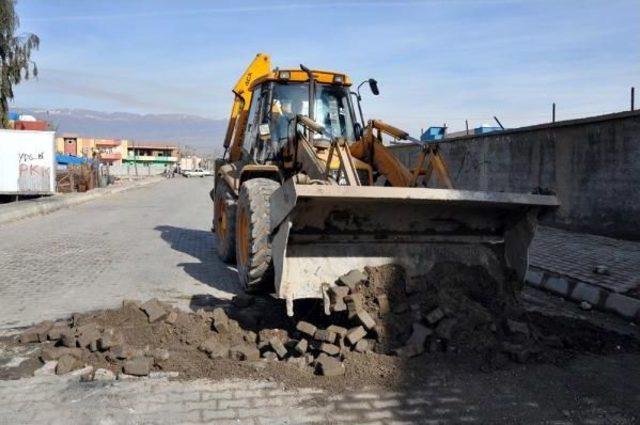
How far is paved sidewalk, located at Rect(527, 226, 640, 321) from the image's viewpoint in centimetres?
695

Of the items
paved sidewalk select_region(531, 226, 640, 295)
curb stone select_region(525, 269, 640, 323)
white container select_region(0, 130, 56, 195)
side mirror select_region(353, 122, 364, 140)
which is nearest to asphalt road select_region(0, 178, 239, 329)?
side mirror select_region(353, 122, 364, 140)

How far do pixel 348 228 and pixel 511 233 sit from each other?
5.45ft

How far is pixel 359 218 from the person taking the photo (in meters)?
5.79

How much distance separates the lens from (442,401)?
4148mm

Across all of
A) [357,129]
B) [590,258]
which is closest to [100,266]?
[357,129]

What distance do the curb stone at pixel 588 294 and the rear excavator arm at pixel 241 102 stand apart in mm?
5012

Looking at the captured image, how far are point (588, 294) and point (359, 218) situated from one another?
10.9 feet

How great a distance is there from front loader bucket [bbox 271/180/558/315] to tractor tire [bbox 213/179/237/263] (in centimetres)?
303

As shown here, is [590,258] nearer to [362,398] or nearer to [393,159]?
[393,159]

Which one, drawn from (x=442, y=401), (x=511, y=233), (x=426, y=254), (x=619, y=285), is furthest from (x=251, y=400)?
(x=619, y=285)

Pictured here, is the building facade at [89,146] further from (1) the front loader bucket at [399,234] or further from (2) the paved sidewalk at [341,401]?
(2) the paved sidewalk at [341,401]

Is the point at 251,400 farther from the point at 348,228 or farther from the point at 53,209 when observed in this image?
the point at 53,209

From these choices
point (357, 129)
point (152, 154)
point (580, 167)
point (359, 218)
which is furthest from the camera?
point (152, 154)

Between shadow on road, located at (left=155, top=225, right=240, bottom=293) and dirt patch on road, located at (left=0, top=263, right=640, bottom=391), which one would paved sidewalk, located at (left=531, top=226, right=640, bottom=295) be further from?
shadow on road, located at (left=155, top=225, right=240, bottom=293)
